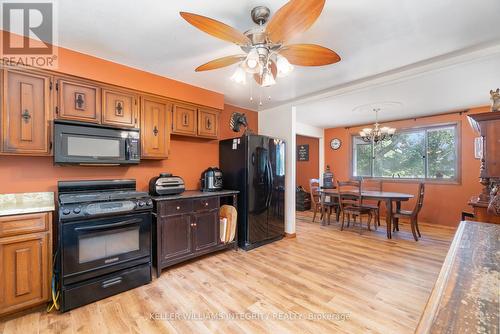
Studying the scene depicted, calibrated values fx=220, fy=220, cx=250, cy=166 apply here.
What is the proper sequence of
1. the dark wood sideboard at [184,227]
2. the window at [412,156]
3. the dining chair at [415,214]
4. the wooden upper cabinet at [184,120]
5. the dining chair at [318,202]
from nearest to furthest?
the dark wood sideboard at [184,227] → the wooden upper cabinet at [184,120] → the dining chair at [415,214] → the window at [412,156] → the dining chair at [318,202]

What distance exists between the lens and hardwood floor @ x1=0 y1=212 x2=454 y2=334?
5.57 feet

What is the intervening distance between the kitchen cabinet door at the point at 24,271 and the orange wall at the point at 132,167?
631 millimetres

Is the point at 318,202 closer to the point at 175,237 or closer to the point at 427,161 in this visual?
the point at 427,161

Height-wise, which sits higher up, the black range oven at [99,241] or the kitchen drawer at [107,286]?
the black range oven at [99,241]

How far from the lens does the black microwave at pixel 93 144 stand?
208 cm

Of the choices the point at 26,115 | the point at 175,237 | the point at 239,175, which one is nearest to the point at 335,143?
the point at 239,175

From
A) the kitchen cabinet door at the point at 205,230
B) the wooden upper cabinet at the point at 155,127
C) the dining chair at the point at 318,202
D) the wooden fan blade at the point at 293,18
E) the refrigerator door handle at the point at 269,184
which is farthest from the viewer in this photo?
the dining chair at the point at 318,202

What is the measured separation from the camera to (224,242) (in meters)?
3.10

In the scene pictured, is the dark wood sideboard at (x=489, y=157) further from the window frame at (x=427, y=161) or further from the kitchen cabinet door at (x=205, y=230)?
the kitchen cabinet door at (x=205, y=230)

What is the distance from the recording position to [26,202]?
2123mm

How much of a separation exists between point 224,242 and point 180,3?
2709 millimetres

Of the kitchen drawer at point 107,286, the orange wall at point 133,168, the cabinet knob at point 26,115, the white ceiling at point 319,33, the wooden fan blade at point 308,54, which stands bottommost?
the kitchen drawer at point 107,286

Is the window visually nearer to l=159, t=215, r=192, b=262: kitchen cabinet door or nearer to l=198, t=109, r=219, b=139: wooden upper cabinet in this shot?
l=198, t=109, r=219, b=139: wooden upper cabinet

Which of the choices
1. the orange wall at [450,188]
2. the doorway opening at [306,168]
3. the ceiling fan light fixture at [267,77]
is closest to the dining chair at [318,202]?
the doorway opening at [306,168]
